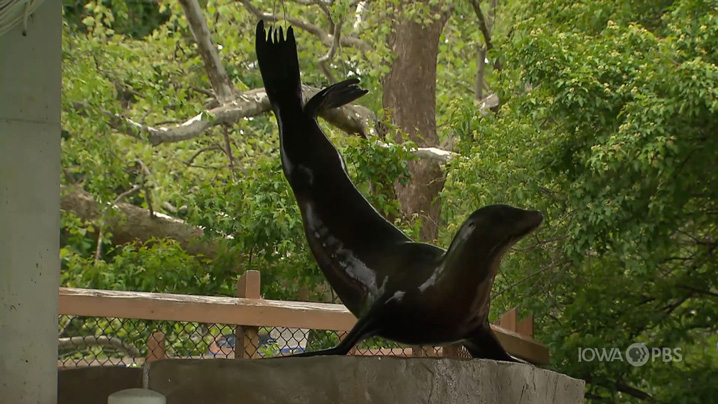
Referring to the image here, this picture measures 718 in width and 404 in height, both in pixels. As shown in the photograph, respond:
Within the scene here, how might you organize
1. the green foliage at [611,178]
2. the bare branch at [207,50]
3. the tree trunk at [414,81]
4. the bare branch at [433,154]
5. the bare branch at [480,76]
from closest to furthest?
the green foliage at [611,178] → the bare branch at [207,50] → the bare branch at [433,154] → the tree trunk at [414,81] → the bare branch at [480,76]

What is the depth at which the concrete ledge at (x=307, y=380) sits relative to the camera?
8.45 ft

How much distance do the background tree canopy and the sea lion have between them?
3362 mm

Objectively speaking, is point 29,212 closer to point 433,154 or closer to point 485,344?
point 485,344

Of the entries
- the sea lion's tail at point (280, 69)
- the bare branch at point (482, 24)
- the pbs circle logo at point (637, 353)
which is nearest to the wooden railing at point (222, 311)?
the sea lion's tail at point (280, 69)

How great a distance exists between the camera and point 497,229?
8.80 feet

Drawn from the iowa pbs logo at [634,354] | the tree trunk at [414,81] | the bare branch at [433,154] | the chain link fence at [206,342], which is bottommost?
the iowa pbs logo at [634,354]

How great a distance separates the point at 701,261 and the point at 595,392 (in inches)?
48.1

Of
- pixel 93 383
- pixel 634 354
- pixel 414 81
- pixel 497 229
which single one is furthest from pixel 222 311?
pixel 414 81

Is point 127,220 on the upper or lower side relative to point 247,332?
upper

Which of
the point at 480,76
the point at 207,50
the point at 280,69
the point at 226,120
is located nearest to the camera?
the point at 280,69

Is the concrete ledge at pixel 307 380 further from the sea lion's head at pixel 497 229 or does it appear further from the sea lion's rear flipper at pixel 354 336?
the sea lion's head at pixel 497 229

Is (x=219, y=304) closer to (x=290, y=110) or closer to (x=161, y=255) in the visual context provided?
(x=290, y=110)

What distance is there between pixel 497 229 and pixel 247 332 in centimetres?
241

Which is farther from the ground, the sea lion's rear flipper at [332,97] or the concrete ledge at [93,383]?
the sea lion's rear flipper at [332,97]
